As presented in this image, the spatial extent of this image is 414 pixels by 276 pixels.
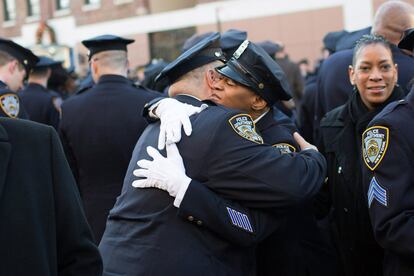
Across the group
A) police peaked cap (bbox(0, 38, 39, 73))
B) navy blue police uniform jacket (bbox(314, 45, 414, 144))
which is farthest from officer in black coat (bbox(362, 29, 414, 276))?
police peaked cap (bbox(0, 38, 39, 73))

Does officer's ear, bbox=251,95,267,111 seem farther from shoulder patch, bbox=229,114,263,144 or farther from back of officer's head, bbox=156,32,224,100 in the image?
shoulder patch, bbox=229,114,263,144

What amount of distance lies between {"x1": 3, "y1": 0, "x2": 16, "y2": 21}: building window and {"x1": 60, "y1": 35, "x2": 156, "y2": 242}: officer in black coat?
3115cm

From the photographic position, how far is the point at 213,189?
2707 mm

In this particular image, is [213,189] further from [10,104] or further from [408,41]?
[10,104]

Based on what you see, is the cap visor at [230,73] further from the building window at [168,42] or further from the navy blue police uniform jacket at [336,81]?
the building window at [168,42]

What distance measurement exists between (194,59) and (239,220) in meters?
0.81

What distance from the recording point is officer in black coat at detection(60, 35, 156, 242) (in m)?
4.61

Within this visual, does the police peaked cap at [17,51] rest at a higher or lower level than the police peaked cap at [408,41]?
lower

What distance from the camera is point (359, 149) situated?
3.56 meters

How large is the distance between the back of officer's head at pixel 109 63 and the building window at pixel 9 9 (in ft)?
101

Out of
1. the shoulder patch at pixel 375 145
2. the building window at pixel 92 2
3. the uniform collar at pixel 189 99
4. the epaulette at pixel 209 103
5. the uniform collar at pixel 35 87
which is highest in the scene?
the uniform collar at pixel 189 99

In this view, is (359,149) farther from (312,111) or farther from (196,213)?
(312,111)

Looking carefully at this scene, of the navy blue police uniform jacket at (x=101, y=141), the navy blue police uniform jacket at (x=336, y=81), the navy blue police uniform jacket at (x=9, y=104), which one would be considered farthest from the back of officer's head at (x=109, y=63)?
the navy blue police uniform jacket at (x=336, y=81)

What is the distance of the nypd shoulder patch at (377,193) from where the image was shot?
2793mm
